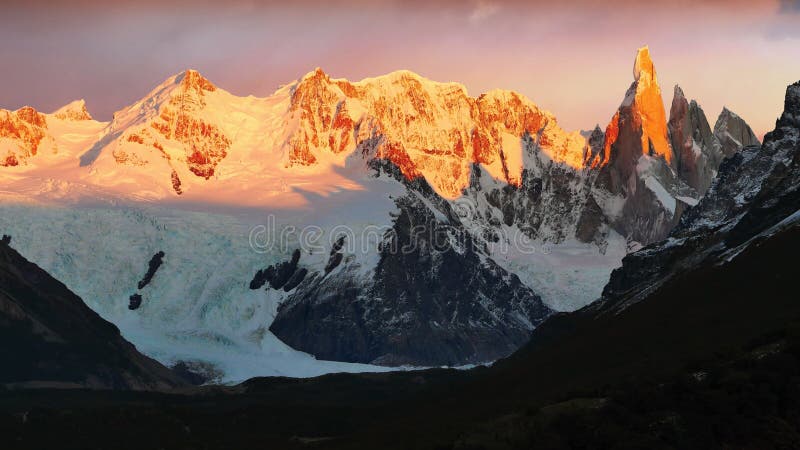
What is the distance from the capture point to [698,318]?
17850cm

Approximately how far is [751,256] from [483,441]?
77979mm

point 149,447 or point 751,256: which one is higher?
point 751,256

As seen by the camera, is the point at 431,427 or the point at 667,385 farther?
the point at 431,427

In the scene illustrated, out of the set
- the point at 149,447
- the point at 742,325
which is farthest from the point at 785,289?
the point at 149,447

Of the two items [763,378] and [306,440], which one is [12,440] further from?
[763,378]

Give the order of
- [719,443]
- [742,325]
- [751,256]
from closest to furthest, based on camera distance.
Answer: [719,443], [742,325], [751,256]

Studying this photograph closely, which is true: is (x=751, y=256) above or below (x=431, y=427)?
above

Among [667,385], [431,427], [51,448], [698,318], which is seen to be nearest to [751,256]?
[698,318]

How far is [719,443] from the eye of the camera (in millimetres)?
109938

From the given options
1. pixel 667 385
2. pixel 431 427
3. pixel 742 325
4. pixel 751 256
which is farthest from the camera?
pixel 751 256

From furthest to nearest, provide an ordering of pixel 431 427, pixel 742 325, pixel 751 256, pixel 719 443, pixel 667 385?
pixel 751 256
pixel 431 427
pixel 742 325
pixel 667 385
pixel 719 443

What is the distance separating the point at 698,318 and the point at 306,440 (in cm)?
5238

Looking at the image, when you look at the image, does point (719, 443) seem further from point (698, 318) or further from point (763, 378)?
point (698, 318)

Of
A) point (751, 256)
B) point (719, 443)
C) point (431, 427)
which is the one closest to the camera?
point (719, 443)
